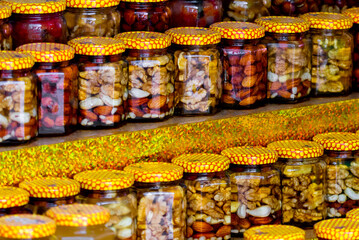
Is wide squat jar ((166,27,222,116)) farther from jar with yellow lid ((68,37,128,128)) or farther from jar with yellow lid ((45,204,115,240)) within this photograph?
jar with yellow lid ((45,204,115,240))

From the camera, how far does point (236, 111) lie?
6.61ft

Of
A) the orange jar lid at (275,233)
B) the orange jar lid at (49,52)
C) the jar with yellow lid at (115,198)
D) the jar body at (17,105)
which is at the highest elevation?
the orange jar lid at (49,52)

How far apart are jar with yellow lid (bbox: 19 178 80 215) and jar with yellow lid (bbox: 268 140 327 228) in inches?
21.0

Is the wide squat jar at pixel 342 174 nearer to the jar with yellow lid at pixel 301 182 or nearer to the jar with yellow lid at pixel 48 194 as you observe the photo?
the jar with yellow lid at pixel 301 182

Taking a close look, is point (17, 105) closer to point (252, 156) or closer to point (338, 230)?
point (252, 156)

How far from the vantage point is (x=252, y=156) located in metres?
1.87

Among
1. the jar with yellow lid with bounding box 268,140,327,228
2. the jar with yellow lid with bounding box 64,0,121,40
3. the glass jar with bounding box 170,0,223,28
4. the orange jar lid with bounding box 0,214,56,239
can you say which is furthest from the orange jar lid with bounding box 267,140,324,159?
the orange jar lid with bounding box 0,214,56,239

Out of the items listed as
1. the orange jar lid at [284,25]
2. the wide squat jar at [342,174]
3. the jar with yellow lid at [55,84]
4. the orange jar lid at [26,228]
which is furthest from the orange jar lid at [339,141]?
the orange jar lid at [26,228]

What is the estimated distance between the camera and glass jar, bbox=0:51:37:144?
1.63 m

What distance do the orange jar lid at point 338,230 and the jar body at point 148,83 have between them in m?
0.43

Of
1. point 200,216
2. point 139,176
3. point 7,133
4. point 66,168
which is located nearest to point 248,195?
point 200,216

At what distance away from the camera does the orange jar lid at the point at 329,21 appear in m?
2.12

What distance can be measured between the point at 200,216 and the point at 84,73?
A: 0.38 metres

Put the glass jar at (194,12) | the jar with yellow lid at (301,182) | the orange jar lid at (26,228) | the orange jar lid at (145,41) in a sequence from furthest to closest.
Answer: the glass jar at (194,12)
the jar with yellow lid at (301,182)
the orange jar lid at (145,41)
the orange jar lid at (26,228)
